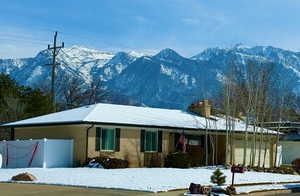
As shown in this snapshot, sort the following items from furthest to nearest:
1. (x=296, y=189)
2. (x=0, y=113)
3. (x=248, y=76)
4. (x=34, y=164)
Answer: (x=0, y=113)
(x=248, y=76)
(x=34, y=164)
(x=296, y=189)

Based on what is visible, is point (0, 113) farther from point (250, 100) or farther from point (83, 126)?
point (250, 100)

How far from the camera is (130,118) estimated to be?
34.6m

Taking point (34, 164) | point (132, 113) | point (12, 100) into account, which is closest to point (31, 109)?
point (12, 100)

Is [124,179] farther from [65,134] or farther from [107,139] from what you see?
[65,134]

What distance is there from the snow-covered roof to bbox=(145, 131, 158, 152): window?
66 cm

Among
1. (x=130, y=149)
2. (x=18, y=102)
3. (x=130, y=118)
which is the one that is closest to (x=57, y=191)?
(x=130, y=149)

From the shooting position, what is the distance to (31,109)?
4969cm

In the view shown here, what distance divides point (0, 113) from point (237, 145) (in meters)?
20.8

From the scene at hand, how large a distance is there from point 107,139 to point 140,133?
2370 millimetres

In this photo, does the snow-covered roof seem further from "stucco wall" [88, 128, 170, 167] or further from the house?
"stucco wall" [88, 128, 170, 167]

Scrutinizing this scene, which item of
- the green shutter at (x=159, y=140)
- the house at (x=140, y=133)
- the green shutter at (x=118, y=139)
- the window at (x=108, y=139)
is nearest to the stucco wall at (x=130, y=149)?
the house at (x=140, y=133)

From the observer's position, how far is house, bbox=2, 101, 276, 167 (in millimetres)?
31922

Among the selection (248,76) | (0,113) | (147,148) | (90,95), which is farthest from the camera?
(90,95)

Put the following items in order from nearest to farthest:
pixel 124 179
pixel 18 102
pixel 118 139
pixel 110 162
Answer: pixel 124 179 → pixel 110 162 → pixel 118 139 → pixel 18 102
